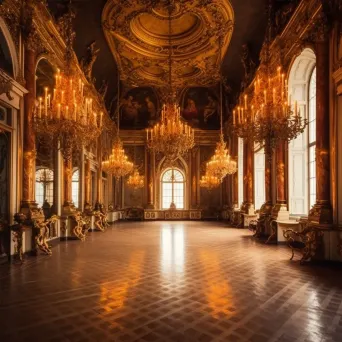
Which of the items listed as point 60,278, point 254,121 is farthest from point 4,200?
point 254,121

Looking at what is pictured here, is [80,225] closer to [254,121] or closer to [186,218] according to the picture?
[254,121]

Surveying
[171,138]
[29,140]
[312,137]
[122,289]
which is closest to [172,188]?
[171,138]

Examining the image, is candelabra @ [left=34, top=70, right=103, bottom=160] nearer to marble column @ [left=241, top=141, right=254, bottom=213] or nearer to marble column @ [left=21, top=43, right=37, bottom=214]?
marble column @ [left=21, top=43, right=37, bottom=214]

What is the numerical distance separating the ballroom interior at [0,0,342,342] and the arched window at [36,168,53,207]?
7 centimetres

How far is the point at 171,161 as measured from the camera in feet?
31.7

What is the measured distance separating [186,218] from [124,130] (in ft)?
23.6

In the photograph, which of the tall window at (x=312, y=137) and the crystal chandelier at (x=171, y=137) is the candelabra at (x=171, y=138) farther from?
the tall window at (x=312, y=137)

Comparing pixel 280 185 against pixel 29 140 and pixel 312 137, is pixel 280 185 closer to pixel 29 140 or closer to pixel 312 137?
pixel 312 137

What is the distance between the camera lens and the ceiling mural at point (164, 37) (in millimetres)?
11008

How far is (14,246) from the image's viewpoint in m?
6.86

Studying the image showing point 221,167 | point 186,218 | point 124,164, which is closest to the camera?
point 221,167

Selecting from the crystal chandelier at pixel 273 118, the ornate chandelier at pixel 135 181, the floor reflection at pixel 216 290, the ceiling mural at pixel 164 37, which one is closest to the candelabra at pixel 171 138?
the crystal chandelier at pixel 273 118

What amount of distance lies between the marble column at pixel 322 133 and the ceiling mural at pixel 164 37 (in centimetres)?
504

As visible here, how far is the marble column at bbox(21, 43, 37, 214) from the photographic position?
7.38m
